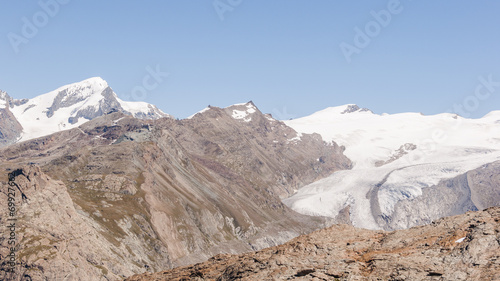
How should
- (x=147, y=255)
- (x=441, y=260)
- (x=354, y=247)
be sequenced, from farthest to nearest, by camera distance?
1. (x=147, y=255)
2. (x=354, y=247)
3. (x=441, y=260)

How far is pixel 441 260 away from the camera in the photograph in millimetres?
31484

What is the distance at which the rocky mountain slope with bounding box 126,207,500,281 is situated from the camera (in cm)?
3047

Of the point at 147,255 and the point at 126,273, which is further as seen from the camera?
the point at 147,255

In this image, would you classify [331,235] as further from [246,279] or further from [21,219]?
[21,219]

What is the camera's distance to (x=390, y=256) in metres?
33.7

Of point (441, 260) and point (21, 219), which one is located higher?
point (21, 219)

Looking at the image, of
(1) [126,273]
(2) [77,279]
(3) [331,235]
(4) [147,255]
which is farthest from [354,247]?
(4) [147,255]

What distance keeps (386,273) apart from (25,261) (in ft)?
368

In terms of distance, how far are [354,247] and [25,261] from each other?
106757mm

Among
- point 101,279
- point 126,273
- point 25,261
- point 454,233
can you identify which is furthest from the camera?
point 126,273

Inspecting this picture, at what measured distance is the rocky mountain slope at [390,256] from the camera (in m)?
30.5

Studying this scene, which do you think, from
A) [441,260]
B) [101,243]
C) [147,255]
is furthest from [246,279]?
[147,255]

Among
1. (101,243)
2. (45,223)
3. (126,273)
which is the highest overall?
(45,223)

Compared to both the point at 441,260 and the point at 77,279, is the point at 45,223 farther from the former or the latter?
the point at 441,260
